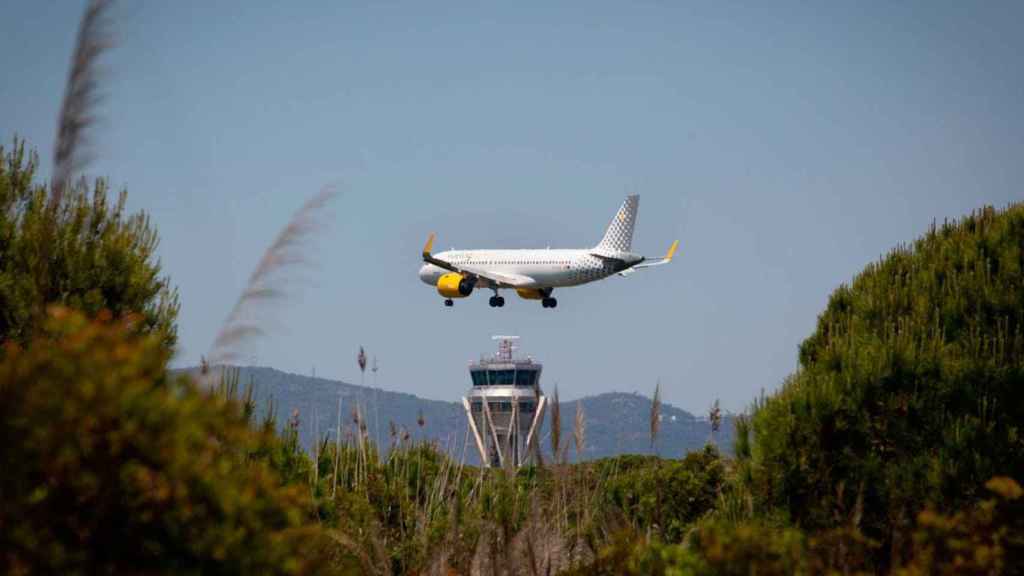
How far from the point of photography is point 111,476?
5.30 meters

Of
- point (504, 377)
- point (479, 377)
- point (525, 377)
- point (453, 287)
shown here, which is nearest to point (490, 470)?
point (453, 287)

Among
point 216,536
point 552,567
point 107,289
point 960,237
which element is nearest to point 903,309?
point 960,237

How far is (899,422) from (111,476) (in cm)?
1092

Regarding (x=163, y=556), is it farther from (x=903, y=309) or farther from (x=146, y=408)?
(x=903, y=309)

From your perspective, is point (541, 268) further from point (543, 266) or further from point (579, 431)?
point (579, 431)

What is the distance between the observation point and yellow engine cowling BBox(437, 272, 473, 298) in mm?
69125

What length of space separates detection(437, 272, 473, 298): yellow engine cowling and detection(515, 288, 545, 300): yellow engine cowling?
6.13 meters

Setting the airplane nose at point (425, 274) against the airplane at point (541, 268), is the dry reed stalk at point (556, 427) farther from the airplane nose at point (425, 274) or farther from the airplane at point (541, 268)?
the airplane nose at point (425, 274)

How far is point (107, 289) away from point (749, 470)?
7.65 m

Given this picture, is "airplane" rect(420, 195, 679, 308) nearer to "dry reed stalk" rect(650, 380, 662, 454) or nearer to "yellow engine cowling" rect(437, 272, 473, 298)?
"yellow engine cowling" rect(437, 272, 473, 298)

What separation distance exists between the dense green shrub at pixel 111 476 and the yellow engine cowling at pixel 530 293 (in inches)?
2740

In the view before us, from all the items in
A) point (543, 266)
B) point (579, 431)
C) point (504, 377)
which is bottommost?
point (579, 431)

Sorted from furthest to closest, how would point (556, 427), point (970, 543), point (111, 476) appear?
1. point (556, 427)
2. point (970, 543)
3. point (111, 476)

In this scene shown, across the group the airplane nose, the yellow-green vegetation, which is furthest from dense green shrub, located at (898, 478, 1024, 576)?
the airplane nose
